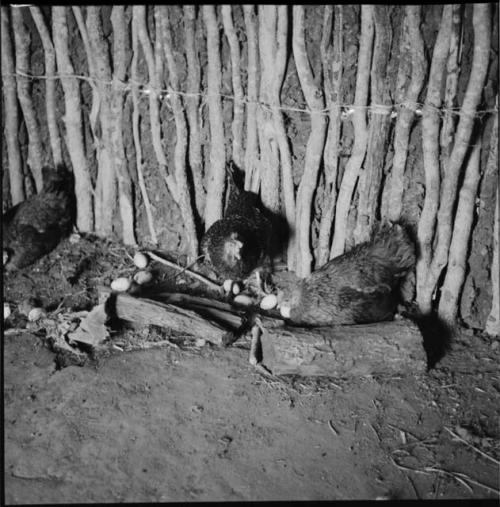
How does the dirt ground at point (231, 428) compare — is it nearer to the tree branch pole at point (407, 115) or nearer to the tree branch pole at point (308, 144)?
the tree branch pole at point (308, 144)

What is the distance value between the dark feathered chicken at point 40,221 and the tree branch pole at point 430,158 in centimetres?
407

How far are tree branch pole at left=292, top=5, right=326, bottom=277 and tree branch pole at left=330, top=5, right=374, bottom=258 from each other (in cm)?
29

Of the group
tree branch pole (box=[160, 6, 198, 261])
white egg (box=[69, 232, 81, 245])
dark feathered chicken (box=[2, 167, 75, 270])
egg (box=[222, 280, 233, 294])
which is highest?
tree branch pole (box=[160, 6, 198, 261])

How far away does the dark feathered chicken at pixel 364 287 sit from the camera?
391cm

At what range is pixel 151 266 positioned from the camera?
5039 millimetres

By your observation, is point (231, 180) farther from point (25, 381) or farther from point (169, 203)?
point (25, 381)

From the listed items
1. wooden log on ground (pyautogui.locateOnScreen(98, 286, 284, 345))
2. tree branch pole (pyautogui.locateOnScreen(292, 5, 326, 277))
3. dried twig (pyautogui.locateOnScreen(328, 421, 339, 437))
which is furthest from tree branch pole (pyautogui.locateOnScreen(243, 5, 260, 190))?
dried twig (pyautogui.locateOnScreen(328, 421, 339, 437))

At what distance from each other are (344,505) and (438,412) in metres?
1.13

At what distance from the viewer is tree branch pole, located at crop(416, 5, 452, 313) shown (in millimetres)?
3566

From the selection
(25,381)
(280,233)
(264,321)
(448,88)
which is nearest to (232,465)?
(264,321)

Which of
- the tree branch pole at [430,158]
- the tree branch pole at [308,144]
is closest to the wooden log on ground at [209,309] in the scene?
the tree branch pole at [308,144]

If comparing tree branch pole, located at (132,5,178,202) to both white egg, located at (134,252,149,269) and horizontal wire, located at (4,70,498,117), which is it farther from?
white egg, located at (134,252,149,269)

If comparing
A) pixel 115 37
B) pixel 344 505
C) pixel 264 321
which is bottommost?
pixel 344 505

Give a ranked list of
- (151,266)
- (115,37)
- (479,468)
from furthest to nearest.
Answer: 1. (151,266)
2. (115,37)
3. (479,468)
